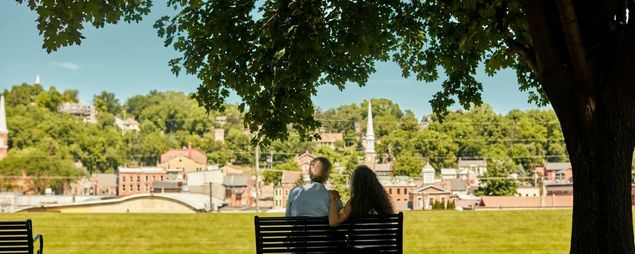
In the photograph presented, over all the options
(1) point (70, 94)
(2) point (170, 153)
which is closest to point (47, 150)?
(2) point (170, 153)

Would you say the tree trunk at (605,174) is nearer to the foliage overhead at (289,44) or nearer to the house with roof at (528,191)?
the foliage overhead at (289,44)

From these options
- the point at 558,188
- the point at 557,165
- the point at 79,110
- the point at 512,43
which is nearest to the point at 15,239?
the point at 512,43

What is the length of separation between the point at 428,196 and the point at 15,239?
77464 millimetres

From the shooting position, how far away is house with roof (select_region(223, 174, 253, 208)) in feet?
299

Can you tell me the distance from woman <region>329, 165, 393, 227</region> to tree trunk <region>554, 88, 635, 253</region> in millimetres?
1656

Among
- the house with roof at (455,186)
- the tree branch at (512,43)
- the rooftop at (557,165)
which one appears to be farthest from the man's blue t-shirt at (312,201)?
the rooftop at (557,165)

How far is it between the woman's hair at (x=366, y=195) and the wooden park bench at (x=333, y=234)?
2.4 inches

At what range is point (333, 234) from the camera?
540 cm

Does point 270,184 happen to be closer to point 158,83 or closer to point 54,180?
point 54,180

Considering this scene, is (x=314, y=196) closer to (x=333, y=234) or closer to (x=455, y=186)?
(x=333, y=234)

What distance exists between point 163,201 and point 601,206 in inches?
2914

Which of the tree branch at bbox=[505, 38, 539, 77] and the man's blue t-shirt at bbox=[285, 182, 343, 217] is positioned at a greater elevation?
the tree branch at bbox=[505, 38, 539, 77]

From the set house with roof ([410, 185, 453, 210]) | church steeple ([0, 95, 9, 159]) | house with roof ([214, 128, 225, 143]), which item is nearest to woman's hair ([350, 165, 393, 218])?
house with roof ([410, 185, 453, 210])

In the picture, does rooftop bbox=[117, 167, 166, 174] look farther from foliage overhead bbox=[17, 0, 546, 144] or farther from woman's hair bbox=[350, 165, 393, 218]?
woman's hair bbox=[350, 165, 393, 218]
